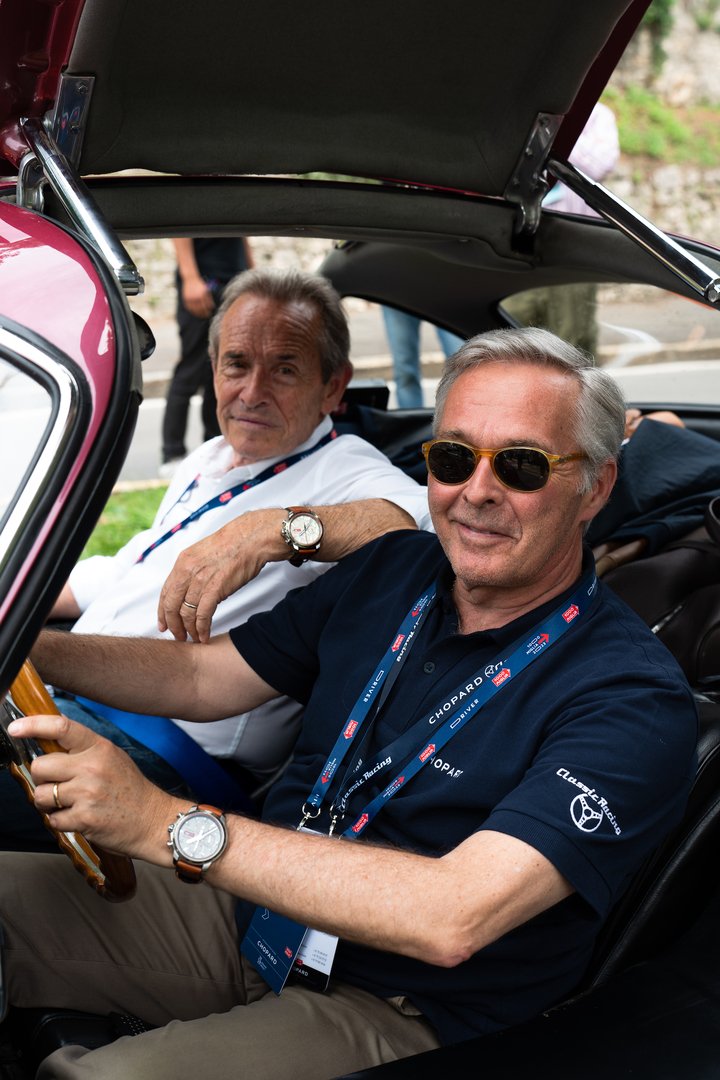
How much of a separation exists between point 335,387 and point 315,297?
0.74 ft

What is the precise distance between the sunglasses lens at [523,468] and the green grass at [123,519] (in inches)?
149

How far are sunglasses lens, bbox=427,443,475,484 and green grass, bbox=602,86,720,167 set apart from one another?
45.8 feet

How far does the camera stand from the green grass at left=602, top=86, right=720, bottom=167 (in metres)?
15.0

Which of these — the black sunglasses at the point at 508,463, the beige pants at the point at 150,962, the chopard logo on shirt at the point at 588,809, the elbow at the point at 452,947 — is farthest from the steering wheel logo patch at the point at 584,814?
the black sunglasses at the point at 508,463

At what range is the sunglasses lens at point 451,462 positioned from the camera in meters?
1.96

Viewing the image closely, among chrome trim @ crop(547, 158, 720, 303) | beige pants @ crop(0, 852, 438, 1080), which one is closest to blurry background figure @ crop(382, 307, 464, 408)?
chrome trim @ crop(547, 158, 720, 303)

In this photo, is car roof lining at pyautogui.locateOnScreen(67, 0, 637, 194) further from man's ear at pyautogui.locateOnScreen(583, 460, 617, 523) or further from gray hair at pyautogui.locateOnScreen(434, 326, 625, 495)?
man's ear at pyautogui.locateOnScreen(583, 460, 617, 523)

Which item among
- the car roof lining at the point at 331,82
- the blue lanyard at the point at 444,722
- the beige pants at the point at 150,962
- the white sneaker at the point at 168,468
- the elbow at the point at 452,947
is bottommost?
the beige pants at the point at 150,962

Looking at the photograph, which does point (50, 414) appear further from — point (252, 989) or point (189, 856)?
point (252, 989)

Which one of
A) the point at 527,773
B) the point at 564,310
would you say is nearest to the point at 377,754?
the point at 527,773

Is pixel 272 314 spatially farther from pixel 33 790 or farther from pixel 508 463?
pixel 33 790

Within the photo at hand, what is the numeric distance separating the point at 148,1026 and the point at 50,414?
1.12m

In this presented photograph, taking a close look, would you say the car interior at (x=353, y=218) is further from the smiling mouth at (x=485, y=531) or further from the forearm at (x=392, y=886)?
the smiling mouth at (x=485, y=531)

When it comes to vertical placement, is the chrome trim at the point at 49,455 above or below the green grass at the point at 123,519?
below
